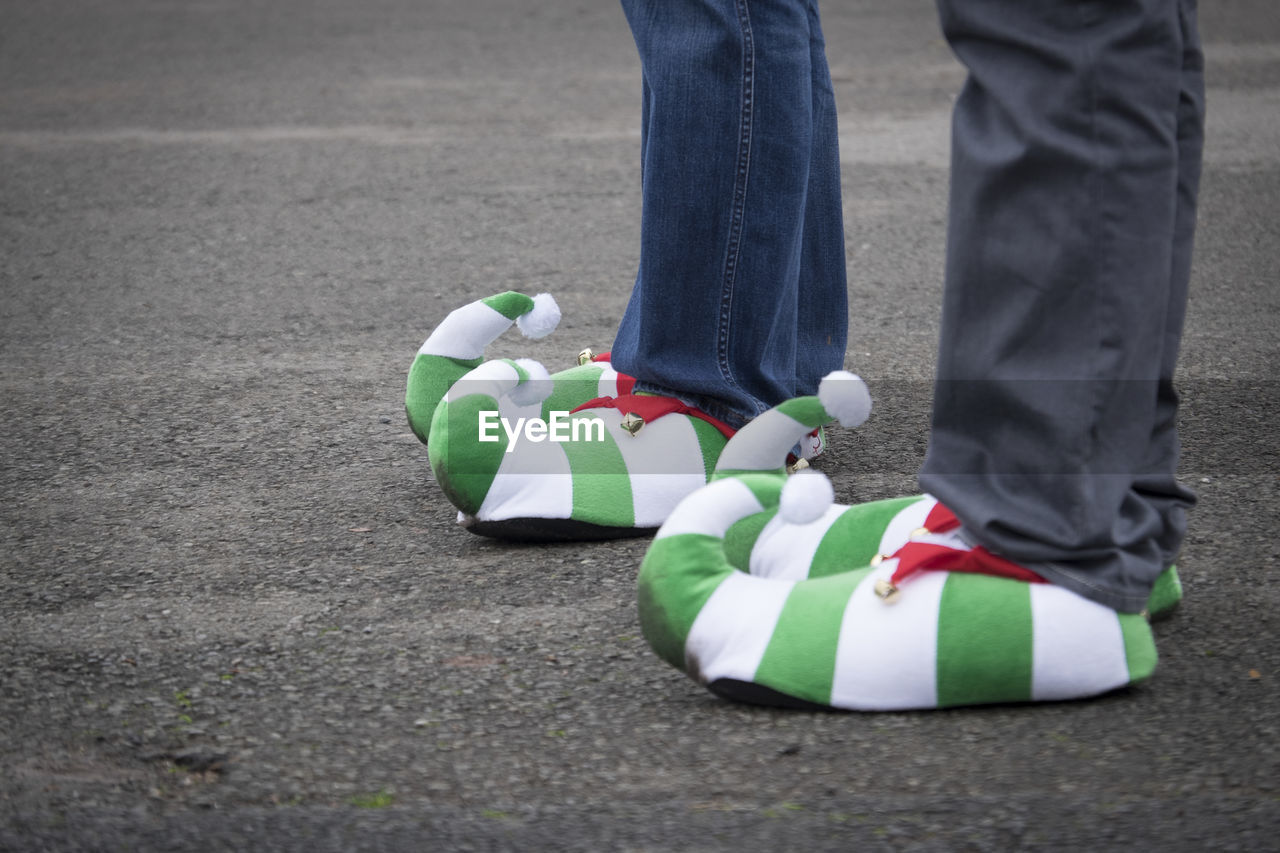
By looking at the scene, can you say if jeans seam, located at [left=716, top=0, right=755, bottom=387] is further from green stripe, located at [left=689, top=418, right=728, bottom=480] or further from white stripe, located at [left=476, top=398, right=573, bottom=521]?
white stripe, located at [left=476, top=398, right=573, bottom=521]

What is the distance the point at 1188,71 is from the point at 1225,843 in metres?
0.78

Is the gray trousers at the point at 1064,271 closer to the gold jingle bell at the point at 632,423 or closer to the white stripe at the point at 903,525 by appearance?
the white stripe at the point at 903,525

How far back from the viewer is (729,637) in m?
1.46

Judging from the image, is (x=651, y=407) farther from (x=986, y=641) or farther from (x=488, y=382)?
(x=986, y=641)

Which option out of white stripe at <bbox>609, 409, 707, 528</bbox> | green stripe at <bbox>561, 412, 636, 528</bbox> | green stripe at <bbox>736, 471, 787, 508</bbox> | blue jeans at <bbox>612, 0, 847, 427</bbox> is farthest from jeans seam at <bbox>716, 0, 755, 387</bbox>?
green stripe at <bbox>736, 471, 787, 508</bbox>

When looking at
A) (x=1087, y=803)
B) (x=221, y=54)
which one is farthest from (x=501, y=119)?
(x=1087, y=803)

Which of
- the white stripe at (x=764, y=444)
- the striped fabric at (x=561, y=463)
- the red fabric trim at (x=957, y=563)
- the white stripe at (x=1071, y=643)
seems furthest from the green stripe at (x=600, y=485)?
the white stripe at (x=1071, y=643)

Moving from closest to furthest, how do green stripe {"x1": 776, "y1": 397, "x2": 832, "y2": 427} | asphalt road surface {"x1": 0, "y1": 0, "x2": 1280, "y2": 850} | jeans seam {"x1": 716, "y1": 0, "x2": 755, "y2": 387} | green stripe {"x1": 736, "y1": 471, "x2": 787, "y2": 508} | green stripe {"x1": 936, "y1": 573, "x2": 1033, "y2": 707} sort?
asphalt road surface {"x1": 0, "y1": 0, "x2": 1280, "y2": 850} → green stripe {"x1": 936, "y1": 573, "x2": 1033, "y2": 707} → green stripe {"x1": 736, "y1": 471, "x2": 787, "y2": 508} → green stripe {"x1": 776, "y1": 397, "x2": 832, "y2": 427} → jeans seam {"x1": 716, "y1": 0, "x2": 755, "y2": 387}

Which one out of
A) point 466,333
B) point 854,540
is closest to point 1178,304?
point 854,540

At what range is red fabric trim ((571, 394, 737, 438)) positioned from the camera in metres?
2.04

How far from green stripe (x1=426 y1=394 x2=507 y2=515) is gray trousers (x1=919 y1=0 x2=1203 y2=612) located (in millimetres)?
684

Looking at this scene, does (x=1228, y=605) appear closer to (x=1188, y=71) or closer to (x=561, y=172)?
(x=1188, y=71)

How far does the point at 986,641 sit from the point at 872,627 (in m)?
0.11

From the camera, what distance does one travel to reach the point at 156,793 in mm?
1357
